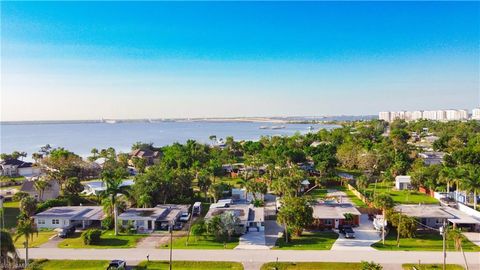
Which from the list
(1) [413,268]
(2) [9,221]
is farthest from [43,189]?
(1) [413,268]

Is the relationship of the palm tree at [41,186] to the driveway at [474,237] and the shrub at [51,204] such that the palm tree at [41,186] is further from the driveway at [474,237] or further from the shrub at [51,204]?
the driveway at [474,237]

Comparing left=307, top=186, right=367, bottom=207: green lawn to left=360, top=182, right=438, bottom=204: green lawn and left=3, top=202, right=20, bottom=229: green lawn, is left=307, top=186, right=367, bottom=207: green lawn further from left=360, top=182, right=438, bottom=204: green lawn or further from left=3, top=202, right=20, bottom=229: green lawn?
left=3, top=202, right=20, bottom=229: green lawn

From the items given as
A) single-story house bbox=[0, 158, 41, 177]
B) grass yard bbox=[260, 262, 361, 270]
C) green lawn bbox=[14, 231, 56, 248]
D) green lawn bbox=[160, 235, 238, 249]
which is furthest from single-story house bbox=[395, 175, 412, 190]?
single-story house bbox=[0, 158, 41, 177]

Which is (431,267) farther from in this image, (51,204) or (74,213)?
(51,204)

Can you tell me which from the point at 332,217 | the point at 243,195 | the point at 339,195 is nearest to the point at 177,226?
the point at 243,195

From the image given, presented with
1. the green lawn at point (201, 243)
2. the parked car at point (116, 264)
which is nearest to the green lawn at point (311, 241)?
the green lawn at point (201, 243)

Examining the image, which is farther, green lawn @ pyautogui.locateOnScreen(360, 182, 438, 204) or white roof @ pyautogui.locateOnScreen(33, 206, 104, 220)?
green lawn @ pyautogui.locateOnScreen(360, 182, 438, 204)

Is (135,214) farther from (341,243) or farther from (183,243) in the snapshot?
(341,243)
